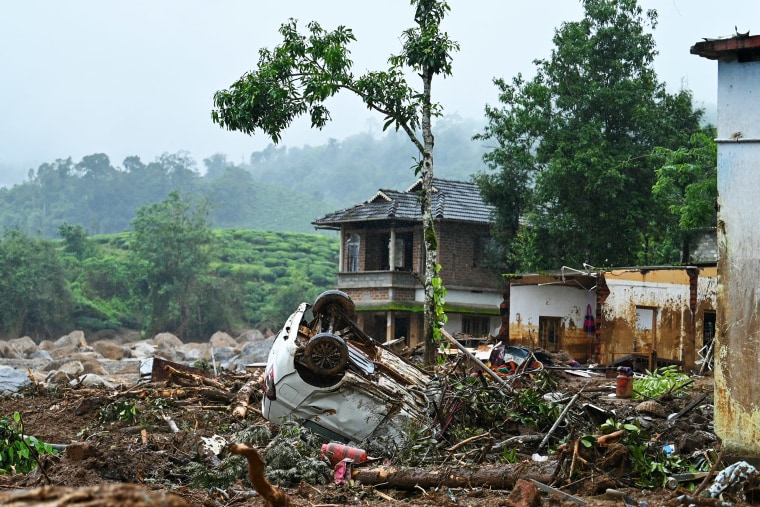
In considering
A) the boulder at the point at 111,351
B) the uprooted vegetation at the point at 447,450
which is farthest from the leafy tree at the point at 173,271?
the uprooted vegetation at the point at 447,450

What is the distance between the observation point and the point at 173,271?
206 ft

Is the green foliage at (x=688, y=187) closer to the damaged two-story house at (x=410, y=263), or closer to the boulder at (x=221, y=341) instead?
the damaged two-story house at (x=410, y=263)

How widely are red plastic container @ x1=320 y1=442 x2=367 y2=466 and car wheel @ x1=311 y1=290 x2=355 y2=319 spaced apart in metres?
4.08

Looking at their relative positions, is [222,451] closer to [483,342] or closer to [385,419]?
[385,419]

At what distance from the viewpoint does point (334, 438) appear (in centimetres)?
Answer: 1203

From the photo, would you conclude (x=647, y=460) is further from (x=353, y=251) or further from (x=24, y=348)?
(x=24, y=348)

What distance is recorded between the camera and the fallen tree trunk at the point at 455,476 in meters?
9.54

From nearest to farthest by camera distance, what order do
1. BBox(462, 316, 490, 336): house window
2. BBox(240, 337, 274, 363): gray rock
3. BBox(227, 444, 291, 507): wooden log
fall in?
BBox(227, 444, 291, 507): wooden log → BBox(462, 316, 490, 336): house window → BBox(240, 337, 274, 363): gray rock

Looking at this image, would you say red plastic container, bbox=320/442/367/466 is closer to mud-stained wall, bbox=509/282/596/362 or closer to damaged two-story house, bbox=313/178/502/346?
mud-stained wall, bbox=509/282/596/362

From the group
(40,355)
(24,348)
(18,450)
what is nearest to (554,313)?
(18,450)

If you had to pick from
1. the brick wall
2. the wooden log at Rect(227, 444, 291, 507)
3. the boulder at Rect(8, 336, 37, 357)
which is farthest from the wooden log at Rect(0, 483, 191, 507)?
the boulder at Rect(8, 336, 37, 357)

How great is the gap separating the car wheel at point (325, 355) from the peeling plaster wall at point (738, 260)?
4.69m

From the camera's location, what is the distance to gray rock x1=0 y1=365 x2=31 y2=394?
2078 centimetres

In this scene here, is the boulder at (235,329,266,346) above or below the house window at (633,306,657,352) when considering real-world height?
below
